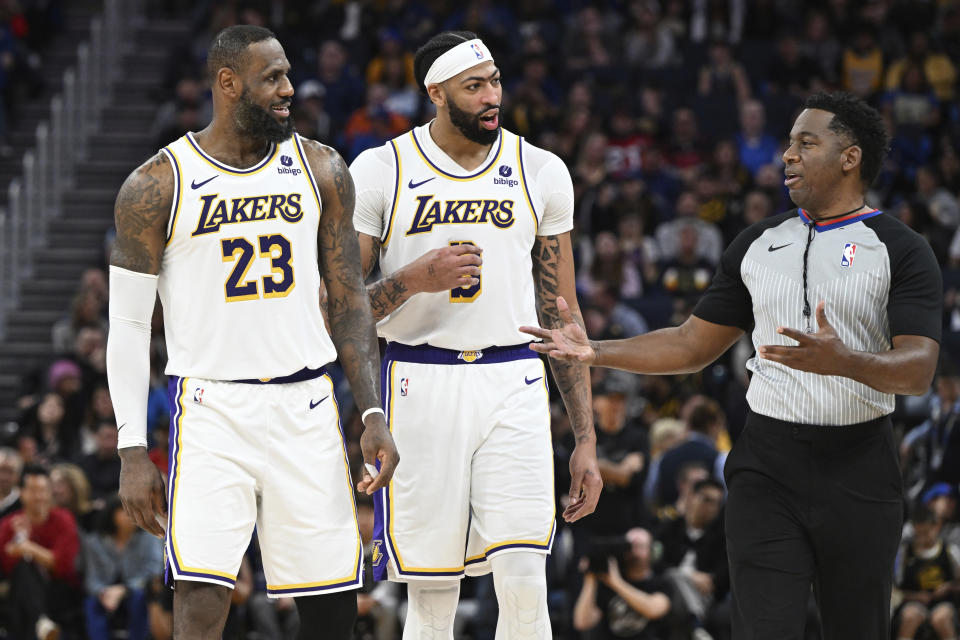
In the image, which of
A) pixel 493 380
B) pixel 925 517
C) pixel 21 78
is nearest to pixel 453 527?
pixel 493 380

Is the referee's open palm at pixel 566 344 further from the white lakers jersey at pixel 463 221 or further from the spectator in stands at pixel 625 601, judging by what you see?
the spectator in stands at pixel 625 601

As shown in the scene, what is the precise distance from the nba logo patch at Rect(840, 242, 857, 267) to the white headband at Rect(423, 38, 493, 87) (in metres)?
1.79

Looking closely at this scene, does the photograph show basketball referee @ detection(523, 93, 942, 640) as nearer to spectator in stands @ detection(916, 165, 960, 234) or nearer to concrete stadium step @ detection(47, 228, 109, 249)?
spectator in stands @ detection(916, 165, 960, 234)

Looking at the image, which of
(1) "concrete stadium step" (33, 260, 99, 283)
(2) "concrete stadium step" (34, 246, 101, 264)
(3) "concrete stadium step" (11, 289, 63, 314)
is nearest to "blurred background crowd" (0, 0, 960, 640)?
(3) "concrete stadium step" (11, 289, 63, 314)

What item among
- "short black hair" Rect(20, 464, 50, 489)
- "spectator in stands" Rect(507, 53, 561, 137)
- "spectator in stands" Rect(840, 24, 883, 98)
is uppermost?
"spectator in stands" Rect(840, 24, 883, 98)

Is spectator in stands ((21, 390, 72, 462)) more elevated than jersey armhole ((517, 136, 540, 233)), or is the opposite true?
jersey armhole ((517, 136, 540, 233))

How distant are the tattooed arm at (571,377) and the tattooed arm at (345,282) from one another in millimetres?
1011

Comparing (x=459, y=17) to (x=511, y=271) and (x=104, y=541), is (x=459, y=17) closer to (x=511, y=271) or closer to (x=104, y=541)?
(x=104, y=541)

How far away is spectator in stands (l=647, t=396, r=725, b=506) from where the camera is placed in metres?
11.1

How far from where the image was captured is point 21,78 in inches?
771

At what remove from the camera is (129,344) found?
5.37 meters

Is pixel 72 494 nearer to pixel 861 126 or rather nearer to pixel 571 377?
pixel 571 377

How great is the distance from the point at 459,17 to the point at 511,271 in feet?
42.3

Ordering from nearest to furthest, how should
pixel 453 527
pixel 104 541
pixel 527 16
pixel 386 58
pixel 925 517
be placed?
pixel 453 527 → pixel 925 517 → pixel 104 541 → pixel 386 58 → pixel 527 16
